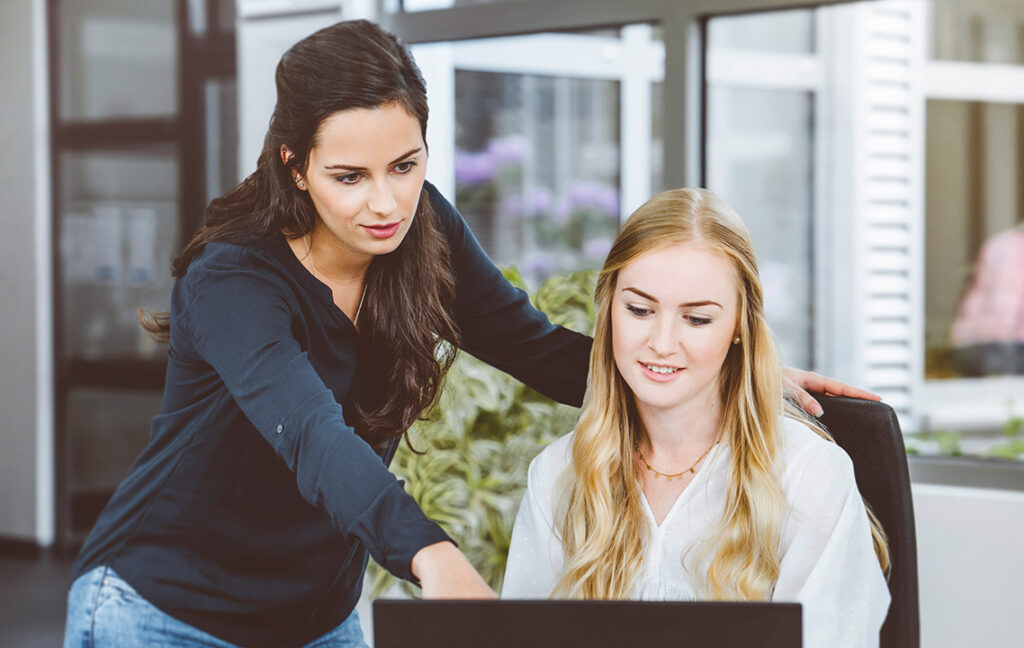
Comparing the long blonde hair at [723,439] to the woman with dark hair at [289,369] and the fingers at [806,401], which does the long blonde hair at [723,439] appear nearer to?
the fingers at [806,401]

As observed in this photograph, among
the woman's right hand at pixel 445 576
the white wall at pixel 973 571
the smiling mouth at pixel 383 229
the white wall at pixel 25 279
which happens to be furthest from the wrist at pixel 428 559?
the white wall at pixel 25 279

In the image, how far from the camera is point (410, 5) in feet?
11.4

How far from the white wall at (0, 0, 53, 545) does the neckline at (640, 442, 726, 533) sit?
3.98 metres

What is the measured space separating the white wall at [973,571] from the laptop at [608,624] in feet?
6.34

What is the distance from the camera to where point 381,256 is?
1.34m

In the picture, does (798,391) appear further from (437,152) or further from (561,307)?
(437,152)

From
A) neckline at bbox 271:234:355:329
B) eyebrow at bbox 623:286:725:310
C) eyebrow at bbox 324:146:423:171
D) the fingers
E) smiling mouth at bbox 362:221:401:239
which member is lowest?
the fingers

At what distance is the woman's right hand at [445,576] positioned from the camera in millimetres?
859

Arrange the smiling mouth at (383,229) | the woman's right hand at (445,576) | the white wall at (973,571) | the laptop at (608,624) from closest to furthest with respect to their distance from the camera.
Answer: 1. the laptop at (608,624)
2. the woman's right hand at (445,576)
3. the smiling mouth at (383,229)
4. the white wall at (973,571)

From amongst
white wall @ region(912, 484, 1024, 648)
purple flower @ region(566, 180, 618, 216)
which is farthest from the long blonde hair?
purple flower @ region(566, 180, 618, 216)

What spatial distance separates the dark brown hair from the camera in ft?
3.74

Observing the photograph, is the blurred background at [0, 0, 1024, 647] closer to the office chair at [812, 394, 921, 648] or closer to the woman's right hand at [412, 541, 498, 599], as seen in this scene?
the office chair at [812, 394, 921, 648]

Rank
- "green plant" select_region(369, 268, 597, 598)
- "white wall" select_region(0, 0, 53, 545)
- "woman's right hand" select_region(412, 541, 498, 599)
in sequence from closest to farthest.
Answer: "woman's right hand" select_region(412, 541, 498, 599) < "green plant" select_region(369, 268, 597, 598) < "white wall" select_region(0, 0, 53, 545)

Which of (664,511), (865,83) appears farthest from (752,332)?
(865,83)
